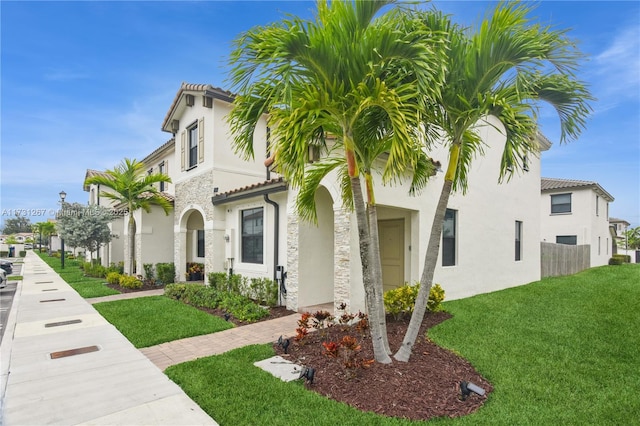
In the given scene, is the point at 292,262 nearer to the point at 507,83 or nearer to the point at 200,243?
the point at 507,83

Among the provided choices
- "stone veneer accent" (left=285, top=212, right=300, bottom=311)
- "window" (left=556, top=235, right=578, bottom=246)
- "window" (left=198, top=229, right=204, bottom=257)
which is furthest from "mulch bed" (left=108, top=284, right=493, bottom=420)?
"window" (left=556, top=235, right=578, bottom=246)

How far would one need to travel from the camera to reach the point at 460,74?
486 centimetres

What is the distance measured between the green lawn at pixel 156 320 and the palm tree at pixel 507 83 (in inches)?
186

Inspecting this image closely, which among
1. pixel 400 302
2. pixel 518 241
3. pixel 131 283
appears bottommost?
pixel 131 283

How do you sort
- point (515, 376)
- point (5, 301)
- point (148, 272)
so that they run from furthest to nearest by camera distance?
1. point (148, 272)
2. point (5, 301)
3. point (515, 376)

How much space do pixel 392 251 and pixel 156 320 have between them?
7.11 meters

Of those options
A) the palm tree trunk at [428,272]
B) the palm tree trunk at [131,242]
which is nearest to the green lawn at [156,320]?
the palm tree trunk at [428,272]

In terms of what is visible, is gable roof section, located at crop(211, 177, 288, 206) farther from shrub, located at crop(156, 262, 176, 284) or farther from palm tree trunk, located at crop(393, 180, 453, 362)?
palm tree trunk, located at crop(393, 180, 453, 362)

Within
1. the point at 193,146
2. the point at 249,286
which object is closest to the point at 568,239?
the point at 249,286

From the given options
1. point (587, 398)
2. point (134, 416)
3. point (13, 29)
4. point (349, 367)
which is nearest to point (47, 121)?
point (13, 29)

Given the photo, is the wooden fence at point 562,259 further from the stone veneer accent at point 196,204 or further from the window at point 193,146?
the window at point 193,146

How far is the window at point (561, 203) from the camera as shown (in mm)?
24531

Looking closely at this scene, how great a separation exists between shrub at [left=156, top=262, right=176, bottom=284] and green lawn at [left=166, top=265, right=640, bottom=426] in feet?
33.9

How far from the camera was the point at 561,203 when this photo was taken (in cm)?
2494
